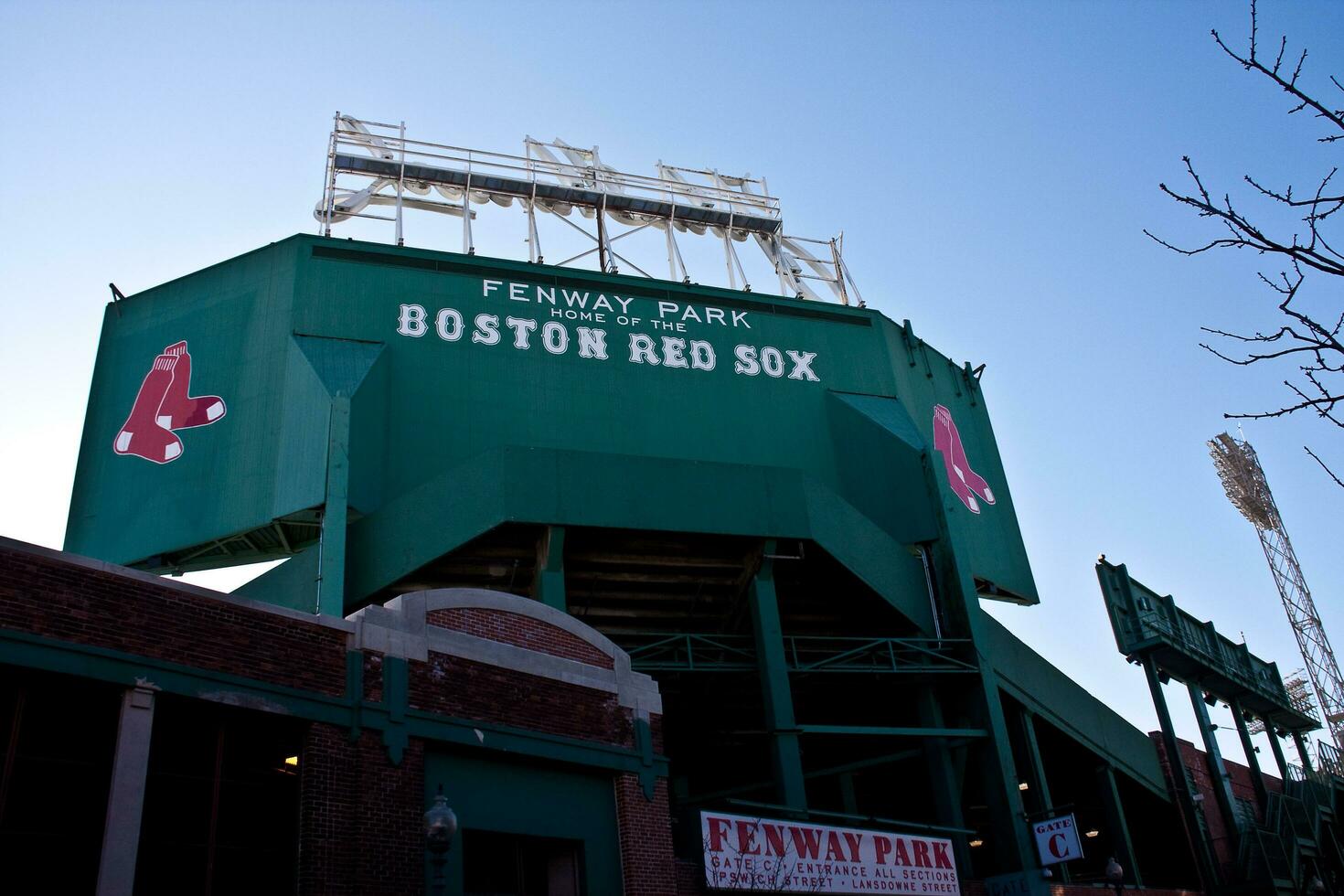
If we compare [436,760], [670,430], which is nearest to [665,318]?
[670,430]

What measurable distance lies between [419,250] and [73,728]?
2191 centimetres

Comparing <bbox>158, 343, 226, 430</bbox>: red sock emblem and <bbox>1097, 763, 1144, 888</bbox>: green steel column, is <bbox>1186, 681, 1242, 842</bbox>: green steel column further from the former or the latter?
<bbox>158, 343, 226, 430</bbox>: red sock emblem

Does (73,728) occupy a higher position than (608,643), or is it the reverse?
(608,643)

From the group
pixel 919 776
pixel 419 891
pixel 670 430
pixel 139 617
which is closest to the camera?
pixel 139 617

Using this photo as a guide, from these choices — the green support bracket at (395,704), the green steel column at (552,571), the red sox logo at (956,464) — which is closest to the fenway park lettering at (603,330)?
the red sox logo at (956,464)

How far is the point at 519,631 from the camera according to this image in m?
20.7

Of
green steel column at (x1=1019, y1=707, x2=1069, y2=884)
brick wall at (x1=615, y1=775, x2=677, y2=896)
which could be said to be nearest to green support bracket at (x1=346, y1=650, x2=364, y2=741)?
brick wall at (x1=615, y1=775, x2=677, y2=896)

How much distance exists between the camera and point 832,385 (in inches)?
1491

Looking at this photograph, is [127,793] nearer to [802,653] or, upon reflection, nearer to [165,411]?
[165,411]

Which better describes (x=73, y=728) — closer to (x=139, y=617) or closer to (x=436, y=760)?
(x=139, y=617)

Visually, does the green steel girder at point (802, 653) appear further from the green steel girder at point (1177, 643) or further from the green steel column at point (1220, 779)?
the green steel column at point (1220, 779)

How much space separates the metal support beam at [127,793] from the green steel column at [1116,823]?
31.0 m

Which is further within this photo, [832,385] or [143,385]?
[832,385]

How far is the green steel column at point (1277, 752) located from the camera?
46594 mm
